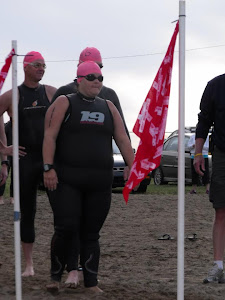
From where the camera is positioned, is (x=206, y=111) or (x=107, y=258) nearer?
(x=206, y=111)

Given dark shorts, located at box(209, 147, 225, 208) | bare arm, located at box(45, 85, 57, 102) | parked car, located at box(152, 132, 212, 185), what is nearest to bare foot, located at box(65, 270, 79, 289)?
dark shorts, located at box(209, 147, 225, 208)

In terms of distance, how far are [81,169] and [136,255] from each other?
Result: 10.1 feet

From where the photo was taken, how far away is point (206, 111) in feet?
23.4

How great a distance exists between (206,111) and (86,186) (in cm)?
153

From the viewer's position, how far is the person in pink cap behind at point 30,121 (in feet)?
23.0

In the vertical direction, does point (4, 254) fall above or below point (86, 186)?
below

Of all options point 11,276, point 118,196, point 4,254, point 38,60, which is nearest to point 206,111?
point 38,60

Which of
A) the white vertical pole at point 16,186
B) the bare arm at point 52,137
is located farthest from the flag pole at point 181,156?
the bare arm at point 52,137

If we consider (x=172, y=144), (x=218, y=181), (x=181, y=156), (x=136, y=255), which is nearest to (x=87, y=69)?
(x=181, y=156)

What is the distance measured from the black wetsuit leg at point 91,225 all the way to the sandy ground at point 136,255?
19cm

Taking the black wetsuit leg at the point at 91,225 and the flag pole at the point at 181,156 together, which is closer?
the flag pole at the point at 181,156

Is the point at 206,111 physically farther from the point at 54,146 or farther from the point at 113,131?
the point at 54,146

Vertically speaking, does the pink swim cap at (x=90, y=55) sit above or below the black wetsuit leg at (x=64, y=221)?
above

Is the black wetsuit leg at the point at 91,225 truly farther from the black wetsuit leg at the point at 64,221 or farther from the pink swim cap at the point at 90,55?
the pink swim cap at the point at 90,55
